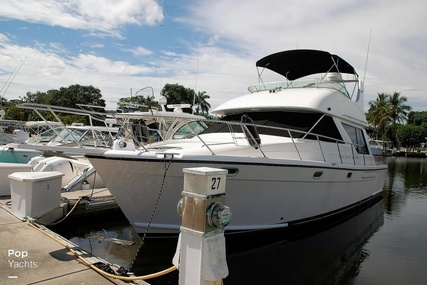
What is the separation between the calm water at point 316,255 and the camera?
18.6ft

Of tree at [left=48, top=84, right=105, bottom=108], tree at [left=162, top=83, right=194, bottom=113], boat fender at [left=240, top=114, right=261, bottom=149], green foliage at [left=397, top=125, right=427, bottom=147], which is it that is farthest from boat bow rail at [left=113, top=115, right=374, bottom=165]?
green foliage at [left=397, top=125, right=427, bottom=147]

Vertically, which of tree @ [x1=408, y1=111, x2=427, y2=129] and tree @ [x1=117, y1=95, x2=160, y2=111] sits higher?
tree @ [x1=408, y1=111, x2=427, y2=129]

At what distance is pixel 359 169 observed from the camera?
885 centimetres

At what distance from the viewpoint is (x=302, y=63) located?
1002cm

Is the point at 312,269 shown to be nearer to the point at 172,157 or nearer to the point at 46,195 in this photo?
the point at 172,157

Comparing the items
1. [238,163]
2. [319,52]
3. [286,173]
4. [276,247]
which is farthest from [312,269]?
[319,52]

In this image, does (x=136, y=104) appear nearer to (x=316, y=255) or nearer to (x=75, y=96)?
(x=316, y=255)

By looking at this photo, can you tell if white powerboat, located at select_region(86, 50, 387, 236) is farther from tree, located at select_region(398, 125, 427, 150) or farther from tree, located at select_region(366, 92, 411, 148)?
tree, located at select_region(398, 125, 427, 150)

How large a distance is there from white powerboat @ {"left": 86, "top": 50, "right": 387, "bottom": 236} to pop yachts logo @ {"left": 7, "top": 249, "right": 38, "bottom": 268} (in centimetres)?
178

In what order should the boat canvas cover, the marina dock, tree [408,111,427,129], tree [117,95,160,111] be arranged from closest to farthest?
the marina dock, tree [117,95,160,111], the boat canvas cover, tree [408,111,427,129]

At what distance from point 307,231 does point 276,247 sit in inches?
51.3

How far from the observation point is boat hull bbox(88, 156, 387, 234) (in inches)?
220

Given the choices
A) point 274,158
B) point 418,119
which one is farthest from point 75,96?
point 418,119

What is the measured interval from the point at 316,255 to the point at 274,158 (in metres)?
2.08
